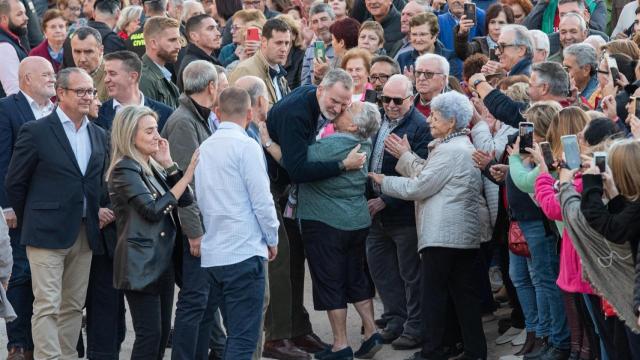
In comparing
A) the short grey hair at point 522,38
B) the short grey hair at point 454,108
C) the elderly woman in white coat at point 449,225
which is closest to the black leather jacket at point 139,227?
the elderly woman in white coat at point 449,225

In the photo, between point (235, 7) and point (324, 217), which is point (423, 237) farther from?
point (235, 7)

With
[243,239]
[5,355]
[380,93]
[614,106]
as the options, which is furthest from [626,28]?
[5,355]

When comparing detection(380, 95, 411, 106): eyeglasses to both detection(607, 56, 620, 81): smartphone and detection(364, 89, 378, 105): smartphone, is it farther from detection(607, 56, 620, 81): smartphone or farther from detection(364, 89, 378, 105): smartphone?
detection(607, 56, 620, 81): smartphone

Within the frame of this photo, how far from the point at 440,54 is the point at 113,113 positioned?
11.8ft

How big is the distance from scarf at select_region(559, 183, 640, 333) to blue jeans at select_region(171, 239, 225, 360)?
243 centimetres

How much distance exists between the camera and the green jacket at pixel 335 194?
8.59 meters

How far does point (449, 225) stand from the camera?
827 cm

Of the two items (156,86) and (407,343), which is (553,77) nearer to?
(407,343)

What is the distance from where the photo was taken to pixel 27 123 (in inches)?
314

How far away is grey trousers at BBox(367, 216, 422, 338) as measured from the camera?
29.5 feet

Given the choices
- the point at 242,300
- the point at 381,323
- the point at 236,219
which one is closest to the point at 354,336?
the point at 381,323

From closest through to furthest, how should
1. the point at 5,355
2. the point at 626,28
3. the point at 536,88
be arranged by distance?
the point at 536,88 < the point at 5,355 < the point at 626,28

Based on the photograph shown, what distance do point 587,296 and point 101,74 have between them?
5.04 m

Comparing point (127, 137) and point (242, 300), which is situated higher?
point (127, 137)
